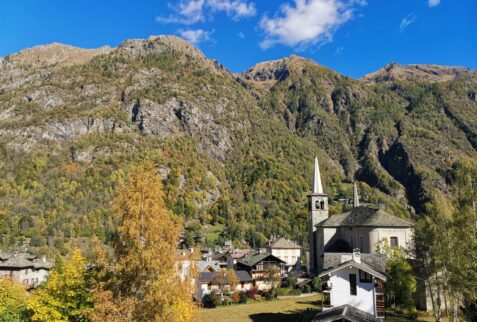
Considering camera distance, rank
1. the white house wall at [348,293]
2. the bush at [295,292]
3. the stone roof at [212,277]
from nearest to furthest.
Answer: the white house wall at [348,293] < the stone roof at [212,277] < the bush at [295,292]

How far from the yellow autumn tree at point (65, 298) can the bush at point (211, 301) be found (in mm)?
38217

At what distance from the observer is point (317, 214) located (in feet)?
256

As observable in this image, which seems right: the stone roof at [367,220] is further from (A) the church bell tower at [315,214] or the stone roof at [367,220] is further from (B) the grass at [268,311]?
(B) the grass at [268,311]

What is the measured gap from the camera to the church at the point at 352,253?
102ft

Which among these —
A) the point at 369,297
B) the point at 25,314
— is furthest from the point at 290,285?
the point at 25,314

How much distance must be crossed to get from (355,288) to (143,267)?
2014 cm

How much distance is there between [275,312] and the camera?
4981 centimetres

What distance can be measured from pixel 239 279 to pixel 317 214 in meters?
19.6

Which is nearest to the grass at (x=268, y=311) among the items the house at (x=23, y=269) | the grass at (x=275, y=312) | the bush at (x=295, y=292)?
the grass at (x=275, y=312)

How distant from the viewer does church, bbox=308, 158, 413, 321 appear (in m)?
31.0

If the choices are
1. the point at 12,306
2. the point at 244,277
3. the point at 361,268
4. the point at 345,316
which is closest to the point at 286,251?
the point at 244,277

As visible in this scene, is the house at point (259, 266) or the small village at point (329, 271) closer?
the small village at point (329, 271)

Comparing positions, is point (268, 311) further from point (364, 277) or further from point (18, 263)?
point (18, 263)

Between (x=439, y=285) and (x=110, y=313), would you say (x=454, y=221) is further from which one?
(x=110, y=313)
